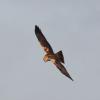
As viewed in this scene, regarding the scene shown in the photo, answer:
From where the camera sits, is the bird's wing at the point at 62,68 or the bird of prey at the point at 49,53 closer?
the bird's wing at the point at 62,68

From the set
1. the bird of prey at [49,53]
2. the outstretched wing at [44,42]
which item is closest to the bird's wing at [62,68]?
the bird of prey at [49,53]

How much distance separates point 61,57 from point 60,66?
1207mm

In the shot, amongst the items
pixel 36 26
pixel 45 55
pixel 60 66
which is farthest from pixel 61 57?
pixel 36 26

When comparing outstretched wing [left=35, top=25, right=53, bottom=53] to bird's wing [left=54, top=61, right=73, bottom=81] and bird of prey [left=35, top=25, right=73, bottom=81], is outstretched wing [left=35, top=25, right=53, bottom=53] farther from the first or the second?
bird's wing [left=54, top=61, right=73, bottom=81]

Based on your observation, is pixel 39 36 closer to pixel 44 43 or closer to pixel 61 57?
pixel 44 43

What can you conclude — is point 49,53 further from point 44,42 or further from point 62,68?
point 62,68

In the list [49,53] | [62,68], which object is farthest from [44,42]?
[62,68]

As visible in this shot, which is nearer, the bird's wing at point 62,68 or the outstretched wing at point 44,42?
the bird's wing at point 62,68

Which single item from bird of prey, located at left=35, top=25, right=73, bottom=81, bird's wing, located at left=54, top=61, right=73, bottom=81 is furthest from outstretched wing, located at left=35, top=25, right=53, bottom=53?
bird's wing, located at left=54, top=61, right=73, bottom=81

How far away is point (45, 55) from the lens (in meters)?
25.3

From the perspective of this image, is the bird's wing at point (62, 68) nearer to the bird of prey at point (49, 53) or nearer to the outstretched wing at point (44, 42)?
the bird of prey at point (49, 53)

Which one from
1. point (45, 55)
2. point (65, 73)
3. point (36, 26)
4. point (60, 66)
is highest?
point (36, 26)

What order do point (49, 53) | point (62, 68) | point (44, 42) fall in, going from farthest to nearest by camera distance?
point (49, 53), point (44, 42), point (62, 68)

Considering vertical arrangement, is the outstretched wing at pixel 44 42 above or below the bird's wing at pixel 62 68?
above
